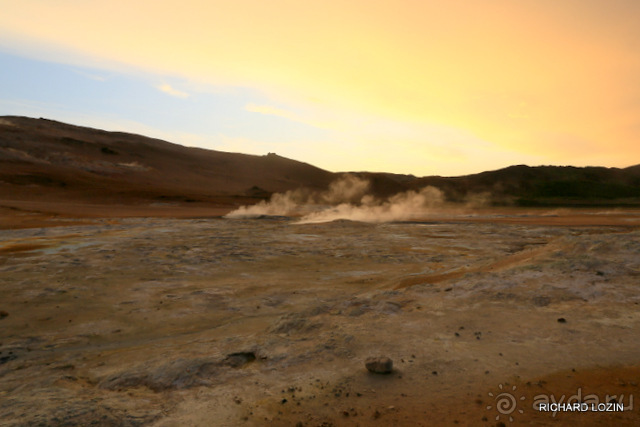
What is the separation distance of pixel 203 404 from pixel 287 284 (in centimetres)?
551

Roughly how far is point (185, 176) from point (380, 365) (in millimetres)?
71298

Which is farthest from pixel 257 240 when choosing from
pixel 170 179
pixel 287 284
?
pixel 170 179

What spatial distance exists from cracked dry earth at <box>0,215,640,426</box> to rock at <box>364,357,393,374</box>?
79mm

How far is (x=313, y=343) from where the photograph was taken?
4.90 meters

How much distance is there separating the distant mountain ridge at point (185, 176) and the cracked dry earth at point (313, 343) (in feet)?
125

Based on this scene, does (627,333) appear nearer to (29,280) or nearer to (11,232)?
(29,280)

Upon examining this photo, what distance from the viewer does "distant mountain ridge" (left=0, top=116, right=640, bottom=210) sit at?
4609cm

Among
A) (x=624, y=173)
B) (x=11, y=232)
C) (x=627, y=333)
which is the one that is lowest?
(x=11, y=232)

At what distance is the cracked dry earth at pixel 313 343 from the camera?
11.6ft

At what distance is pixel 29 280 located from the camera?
8906mm

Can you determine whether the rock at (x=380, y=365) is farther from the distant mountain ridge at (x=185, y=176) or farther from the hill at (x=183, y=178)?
the distant mountain ridge at (x=185, y=176)

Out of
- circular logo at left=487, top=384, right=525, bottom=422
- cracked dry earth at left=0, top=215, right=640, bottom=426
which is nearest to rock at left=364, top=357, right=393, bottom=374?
cracked dry earth at left=0, top=215, right=640, bottom=426

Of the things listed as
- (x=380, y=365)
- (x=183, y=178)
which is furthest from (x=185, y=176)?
(x=380, y=365)

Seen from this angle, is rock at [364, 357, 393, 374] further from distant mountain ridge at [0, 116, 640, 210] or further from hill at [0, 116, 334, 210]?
hill at [0, 116, 334, 210]
